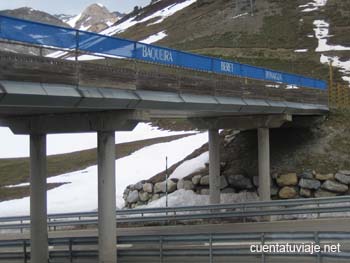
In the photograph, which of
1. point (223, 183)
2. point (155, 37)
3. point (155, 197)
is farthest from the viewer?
A: point (155, 37)

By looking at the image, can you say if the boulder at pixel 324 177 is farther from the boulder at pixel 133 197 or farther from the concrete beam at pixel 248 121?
the boulder at pixel 133 197

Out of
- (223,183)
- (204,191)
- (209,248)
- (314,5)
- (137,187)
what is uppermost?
(314,5)

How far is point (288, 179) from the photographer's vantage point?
97.7 feet

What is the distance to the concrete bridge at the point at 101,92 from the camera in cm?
1362

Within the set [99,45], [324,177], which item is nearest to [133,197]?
[324,177]

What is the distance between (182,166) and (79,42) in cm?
2019

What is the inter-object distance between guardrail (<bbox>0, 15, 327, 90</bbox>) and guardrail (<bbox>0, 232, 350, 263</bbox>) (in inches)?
220

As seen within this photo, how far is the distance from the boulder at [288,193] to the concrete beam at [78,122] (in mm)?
12808

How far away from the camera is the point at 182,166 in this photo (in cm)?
3512

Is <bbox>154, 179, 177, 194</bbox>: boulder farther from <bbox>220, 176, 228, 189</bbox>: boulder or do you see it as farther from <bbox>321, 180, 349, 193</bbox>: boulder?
<bbox>321, 180, 349, 193</bbox>: boulder

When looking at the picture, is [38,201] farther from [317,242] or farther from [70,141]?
[70,141]

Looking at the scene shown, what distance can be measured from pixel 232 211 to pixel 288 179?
516 cm

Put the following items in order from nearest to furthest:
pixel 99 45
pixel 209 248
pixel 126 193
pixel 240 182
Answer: pixel 209 248 < pixel 99 45 < pixel 240 182 < pixel 126 193

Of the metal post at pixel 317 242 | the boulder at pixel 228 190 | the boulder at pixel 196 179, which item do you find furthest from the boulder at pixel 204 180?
the metal post at pixel 317 242
